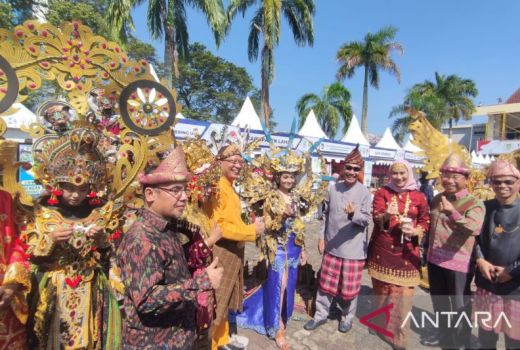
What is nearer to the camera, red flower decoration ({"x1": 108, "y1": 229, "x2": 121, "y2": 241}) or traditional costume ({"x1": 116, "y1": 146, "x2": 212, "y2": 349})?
traditional costume ({"x1": 116, "y1": 146, "x2": 212, "y2": 349})

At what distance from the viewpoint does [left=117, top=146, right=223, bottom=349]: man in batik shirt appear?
1.38 m

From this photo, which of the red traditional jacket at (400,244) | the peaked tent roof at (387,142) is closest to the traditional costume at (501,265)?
the red traditional jacket at (400,244)

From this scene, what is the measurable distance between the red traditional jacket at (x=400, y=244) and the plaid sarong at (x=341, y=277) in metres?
0.24

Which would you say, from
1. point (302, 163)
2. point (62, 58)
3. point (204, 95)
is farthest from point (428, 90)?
point (62, 58)

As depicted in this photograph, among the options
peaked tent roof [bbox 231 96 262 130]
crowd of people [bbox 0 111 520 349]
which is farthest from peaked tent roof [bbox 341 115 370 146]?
crowd of people [bbox 0 111 520 349]

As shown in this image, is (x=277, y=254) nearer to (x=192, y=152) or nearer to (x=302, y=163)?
(x=302, y=163)

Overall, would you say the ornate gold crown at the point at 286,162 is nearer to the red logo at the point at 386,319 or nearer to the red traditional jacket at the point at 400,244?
the red traditional jacket at the point at 400,244

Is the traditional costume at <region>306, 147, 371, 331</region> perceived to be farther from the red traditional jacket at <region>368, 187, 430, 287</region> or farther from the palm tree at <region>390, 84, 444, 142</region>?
the palm tree at <region>390, 84, 444, 142</region>

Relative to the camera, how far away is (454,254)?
9.29 ft

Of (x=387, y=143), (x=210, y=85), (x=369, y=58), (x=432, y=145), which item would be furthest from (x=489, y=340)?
(x=210, y=85)

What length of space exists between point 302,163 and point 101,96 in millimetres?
1983

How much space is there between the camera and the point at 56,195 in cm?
182

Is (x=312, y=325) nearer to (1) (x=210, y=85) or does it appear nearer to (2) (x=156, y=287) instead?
(2) (x=156, y=287)

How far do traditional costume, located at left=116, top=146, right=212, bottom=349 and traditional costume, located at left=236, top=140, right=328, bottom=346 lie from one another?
1.53 meters
